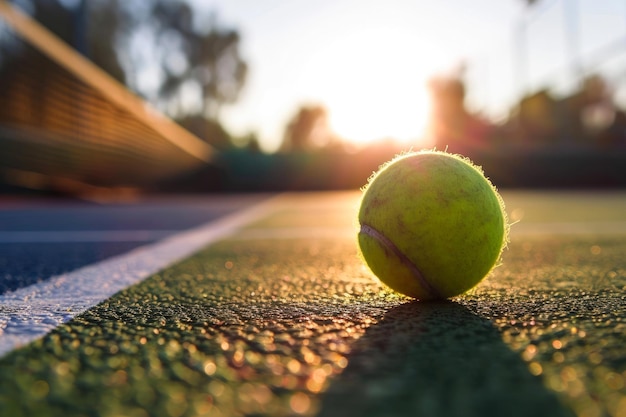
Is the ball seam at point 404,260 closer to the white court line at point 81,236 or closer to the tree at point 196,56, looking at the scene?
the white court line at point 81,236

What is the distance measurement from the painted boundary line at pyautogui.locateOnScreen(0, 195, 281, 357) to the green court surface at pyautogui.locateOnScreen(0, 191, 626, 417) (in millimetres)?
63

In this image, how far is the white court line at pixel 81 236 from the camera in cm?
412

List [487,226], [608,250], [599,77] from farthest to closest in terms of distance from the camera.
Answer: [599,77] → [608,250] → [487,226]

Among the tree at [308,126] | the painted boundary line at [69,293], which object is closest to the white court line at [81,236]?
the painted boundary line at [69,293]

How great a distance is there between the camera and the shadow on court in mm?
886

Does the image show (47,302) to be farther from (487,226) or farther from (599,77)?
(599,77)

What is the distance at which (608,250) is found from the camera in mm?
3275

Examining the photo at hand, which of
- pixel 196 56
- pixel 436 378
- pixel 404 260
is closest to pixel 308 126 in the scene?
pixel 196 56

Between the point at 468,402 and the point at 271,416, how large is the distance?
0.30 metres

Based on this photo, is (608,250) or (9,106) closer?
(608,250)

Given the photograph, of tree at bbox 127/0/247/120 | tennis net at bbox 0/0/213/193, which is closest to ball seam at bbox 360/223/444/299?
tennis net at bbox 0/0/213/193

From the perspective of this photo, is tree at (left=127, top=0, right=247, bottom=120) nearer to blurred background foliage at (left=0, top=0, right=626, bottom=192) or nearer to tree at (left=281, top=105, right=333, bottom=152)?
blurred background foliage at (left=0, top=0, right=626, bottom=192)

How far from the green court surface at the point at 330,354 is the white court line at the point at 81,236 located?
7.25 ft

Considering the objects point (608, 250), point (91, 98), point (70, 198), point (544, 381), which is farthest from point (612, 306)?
point (70, 198)
